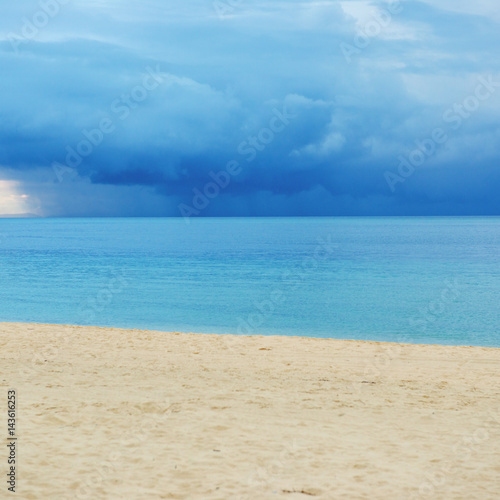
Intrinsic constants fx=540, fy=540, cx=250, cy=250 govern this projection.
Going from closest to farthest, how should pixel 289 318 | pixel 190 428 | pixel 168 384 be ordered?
1. pixel 190 428
2. pixel 168 384
3. pixel 289 318

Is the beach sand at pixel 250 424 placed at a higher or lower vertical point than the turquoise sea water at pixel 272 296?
lower

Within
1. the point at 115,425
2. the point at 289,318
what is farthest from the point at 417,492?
the point at 289,318

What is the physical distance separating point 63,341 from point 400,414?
40.6 feet

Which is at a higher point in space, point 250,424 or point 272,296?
point 272,296

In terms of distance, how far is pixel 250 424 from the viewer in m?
10.1

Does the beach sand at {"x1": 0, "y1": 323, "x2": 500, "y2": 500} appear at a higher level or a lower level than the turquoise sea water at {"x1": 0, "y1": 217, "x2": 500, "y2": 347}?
lower

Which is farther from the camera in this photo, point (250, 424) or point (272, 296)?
point (272, 296)

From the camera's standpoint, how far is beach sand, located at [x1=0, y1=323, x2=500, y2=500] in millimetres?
7637

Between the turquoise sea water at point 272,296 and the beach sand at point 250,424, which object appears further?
the turquoise sea water at point 272,296

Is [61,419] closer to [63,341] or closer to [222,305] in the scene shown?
[63,341]

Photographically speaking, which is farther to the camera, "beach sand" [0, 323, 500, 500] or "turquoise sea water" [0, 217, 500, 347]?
"turquoise sea water" [0, 217, 500, 347]

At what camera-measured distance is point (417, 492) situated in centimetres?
749

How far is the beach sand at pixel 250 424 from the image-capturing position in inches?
301

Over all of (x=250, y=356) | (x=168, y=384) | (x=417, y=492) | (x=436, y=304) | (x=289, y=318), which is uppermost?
(x=436, y=304)
